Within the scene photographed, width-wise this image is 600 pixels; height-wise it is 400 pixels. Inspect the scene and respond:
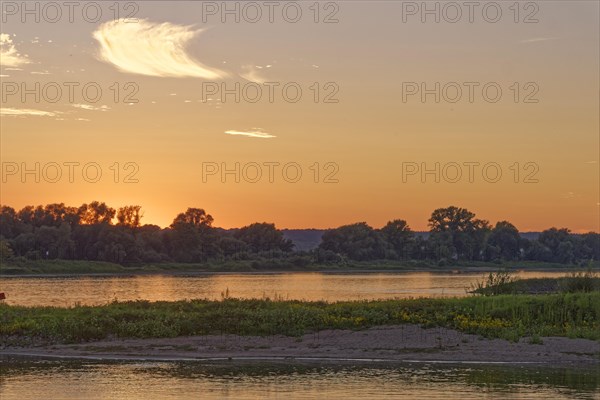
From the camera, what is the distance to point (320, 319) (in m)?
41.0

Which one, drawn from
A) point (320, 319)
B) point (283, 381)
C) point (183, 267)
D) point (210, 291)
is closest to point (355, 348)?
point (320, 319)

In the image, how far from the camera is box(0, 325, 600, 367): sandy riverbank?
118 feet

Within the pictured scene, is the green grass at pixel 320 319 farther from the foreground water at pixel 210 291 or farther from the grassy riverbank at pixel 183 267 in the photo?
the grassy riverbank at pixel 183 267

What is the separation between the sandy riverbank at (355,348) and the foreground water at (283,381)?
167 centimetres

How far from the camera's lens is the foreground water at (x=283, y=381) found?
2845cm

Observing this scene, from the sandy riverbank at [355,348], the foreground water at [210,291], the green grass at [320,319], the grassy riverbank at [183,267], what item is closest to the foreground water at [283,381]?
the sandy riverbank at [355,348]

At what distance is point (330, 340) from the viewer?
127ft

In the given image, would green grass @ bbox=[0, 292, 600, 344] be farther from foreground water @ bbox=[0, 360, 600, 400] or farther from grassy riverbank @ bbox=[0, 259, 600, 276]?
grassy riverbank @ bbox=[0, 259, 600, 276]

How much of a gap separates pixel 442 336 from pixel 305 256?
507 feet

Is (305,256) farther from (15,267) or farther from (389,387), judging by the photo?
(389,387)

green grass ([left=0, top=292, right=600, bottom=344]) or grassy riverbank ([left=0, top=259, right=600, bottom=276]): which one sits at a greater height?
grassy riverbank ([left=0, top=259, right=600, bottom=276])

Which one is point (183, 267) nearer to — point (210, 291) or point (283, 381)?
point (210, 291)

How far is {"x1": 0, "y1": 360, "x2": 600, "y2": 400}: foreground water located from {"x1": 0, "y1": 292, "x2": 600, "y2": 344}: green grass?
188 inches

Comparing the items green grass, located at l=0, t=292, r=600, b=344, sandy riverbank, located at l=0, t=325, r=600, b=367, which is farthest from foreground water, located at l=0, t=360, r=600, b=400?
green grass, located at l=0, t=292, r=600, b=344
